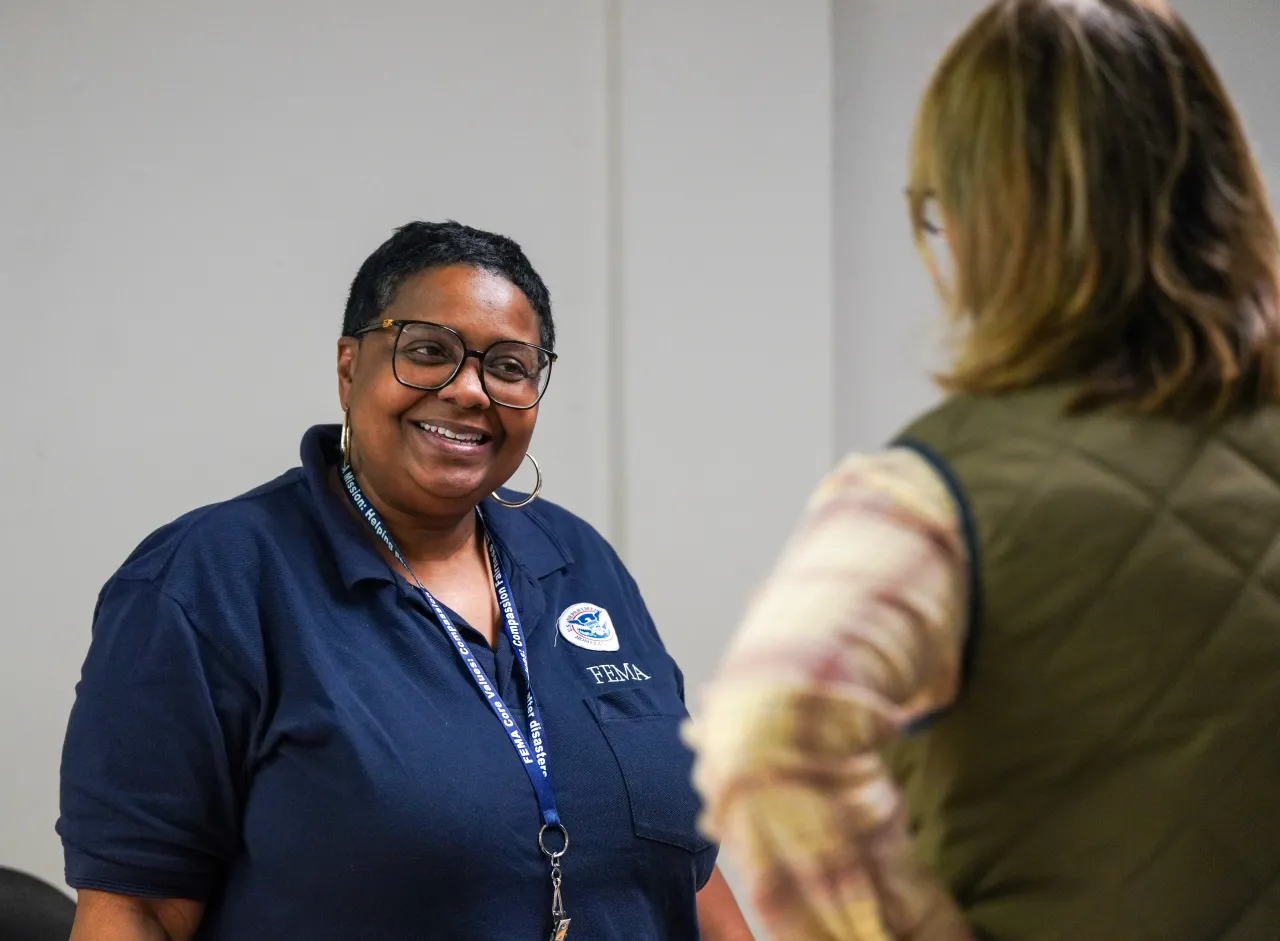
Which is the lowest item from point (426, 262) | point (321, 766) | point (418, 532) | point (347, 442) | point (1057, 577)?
point (321, 766)

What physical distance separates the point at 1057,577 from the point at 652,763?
0.94 metres

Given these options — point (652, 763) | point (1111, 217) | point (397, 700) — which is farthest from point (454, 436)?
point (1111, 217)

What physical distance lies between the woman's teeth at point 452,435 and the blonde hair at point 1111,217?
950 mm

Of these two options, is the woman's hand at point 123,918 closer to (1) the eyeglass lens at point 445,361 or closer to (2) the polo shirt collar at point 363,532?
(2) the polo shirt collar at point 363,532

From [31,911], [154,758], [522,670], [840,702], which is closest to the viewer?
[840,702]

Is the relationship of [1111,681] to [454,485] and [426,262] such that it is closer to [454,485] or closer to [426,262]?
[454,485]

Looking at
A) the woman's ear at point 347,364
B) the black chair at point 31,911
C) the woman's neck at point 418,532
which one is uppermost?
the woman's ear at point 347,364

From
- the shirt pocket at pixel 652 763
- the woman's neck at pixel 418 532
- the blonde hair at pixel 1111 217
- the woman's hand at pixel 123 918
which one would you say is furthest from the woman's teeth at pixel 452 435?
the blonde hair at pixel 1111 217

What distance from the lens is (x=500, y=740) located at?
1.51 m

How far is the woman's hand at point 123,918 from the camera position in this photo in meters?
1.38

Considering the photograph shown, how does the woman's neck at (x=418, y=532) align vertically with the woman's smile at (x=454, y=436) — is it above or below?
below

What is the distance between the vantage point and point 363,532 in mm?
1647

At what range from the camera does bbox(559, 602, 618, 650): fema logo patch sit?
5.64 feet

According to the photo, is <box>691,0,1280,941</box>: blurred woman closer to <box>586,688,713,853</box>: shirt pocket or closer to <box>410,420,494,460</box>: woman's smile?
<box>586,688,713,853</box>: shirt pocket
